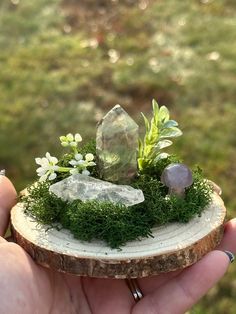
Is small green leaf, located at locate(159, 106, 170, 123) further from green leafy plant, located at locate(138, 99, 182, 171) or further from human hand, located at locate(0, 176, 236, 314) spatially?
human hand, located at locate(0, 176, 236, 314)

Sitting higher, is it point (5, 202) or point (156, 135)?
point (156, 135)

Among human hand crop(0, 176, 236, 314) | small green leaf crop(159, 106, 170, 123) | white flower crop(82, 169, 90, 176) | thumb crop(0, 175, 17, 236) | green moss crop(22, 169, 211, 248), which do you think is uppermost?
small green leaf crop(159, 106, 170, 123)

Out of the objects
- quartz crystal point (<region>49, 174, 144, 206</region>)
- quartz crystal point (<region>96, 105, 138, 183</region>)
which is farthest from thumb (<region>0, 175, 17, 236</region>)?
quartz crystal point (<region>96, 105, 138, 183</region>)

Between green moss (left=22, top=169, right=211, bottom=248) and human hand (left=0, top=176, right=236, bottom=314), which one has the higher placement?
green moss (left=22, top=169, right=211, bottom=248)

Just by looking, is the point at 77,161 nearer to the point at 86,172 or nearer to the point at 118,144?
the point at 86,172

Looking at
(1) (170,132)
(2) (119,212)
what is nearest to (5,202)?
(2) (119,212)
